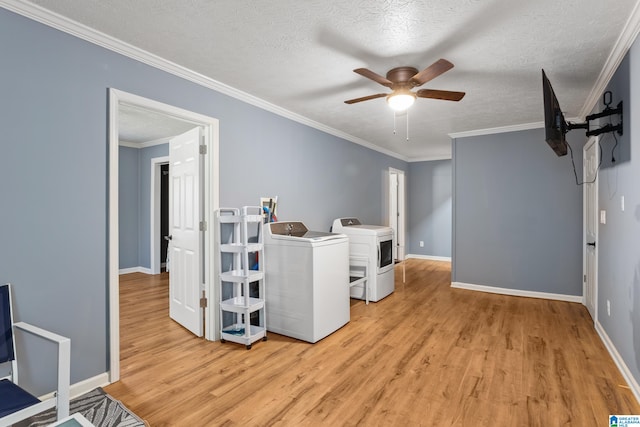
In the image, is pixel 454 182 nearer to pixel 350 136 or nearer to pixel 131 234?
pixel 350 136

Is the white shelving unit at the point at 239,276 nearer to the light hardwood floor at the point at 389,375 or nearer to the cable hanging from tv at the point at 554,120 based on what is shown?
the light hardwood floor at the point at 389,375

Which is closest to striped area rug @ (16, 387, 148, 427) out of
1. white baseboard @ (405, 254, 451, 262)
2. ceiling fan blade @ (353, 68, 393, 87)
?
ceiling fan blade @ (353, 68, 393, 87)

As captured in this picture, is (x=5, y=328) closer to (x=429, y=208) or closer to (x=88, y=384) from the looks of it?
(x=88, y=384)

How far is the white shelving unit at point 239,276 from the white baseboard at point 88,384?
98 centimetres

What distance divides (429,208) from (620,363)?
210 inches

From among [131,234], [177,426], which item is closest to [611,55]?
[177,426]

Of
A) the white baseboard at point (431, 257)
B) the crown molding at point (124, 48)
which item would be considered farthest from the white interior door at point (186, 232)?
the white baseboard at point (431, 257)

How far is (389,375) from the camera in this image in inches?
96.4

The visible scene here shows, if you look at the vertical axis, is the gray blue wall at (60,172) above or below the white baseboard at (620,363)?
above

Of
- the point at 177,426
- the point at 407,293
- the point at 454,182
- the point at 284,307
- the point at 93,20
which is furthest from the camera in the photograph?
the point at 454,182

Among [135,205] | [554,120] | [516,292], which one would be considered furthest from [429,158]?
[135,205]

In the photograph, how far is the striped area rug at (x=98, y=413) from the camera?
6.19 ft

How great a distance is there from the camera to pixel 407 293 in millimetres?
4828

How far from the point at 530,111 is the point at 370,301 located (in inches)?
123
